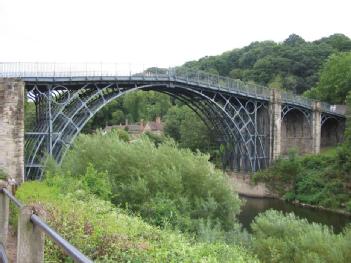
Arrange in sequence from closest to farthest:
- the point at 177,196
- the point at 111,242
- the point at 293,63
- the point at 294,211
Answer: the point at 111,242, the point at 177,196, the point at 294,211, the point at 293,63

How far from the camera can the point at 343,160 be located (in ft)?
125

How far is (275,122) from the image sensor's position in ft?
143

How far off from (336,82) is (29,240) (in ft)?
178

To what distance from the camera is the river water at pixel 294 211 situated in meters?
31.6

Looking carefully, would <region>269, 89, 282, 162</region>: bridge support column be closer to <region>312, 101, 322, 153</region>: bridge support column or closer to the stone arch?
<region>312, 101, 322, 153</region>: bridge support column

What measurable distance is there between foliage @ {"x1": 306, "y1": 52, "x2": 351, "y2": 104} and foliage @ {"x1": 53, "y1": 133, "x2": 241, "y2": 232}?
35863 mm

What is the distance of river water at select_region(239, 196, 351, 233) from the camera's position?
31.6 m

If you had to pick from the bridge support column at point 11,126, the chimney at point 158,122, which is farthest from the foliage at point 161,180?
the chimney at point 158,122

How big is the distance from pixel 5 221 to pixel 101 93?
86.0 feet

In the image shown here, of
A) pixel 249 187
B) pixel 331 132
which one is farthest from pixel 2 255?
pixel 331 132

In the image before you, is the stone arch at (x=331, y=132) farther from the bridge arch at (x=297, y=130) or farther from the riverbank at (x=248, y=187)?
the riverbank at (x=248, y=187)

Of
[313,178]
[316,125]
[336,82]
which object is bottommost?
[313,178]

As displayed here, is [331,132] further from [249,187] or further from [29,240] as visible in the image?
[29,240]

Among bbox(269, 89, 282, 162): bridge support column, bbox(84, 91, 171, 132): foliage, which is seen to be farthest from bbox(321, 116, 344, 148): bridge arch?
bbox(84, 91, 171, 132): foliage
